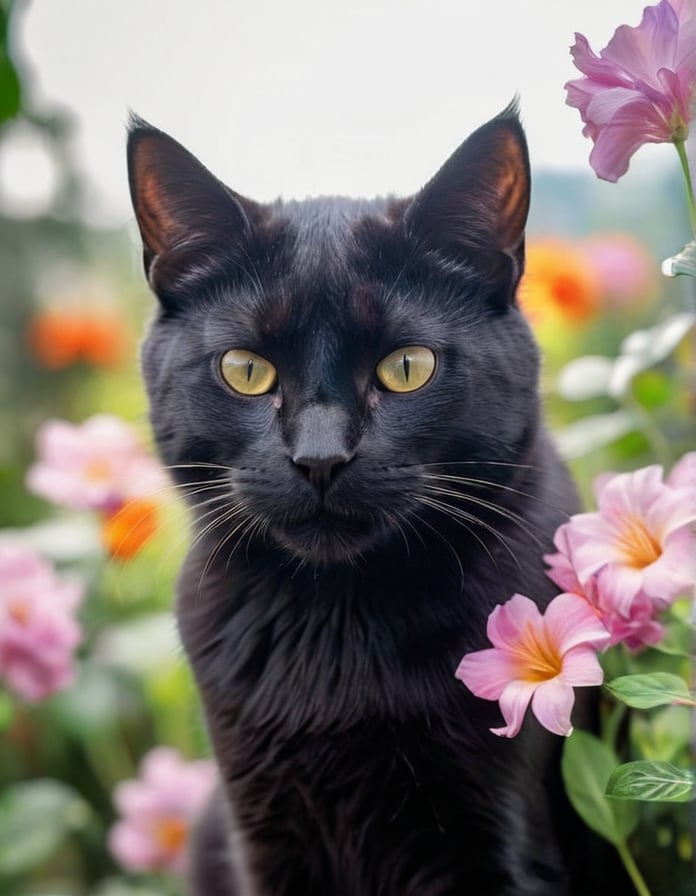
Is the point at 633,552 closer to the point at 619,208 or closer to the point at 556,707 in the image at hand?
the point at 556,707

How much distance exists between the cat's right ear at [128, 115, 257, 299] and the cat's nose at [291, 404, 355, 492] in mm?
155

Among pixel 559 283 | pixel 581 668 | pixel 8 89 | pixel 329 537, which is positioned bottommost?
pixel 581 668

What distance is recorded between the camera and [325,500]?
2.10 feet

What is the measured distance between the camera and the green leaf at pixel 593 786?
27.7 inches

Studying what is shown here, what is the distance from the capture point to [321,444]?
0.61m

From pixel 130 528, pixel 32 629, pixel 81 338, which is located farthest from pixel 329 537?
pixel 81 338

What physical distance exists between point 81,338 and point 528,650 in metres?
1.05

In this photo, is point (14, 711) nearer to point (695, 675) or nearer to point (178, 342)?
point (178, 342)

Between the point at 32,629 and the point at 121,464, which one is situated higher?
the point at 121,464

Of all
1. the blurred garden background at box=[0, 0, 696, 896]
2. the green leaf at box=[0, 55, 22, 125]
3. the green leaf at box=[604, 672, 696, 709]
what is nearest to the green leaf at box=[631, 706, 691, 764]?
the blurred garden background at box=[0, 0, 696, 896]

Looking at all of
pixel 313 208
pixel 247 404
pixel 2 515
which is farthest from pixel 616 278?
pixel 2 515

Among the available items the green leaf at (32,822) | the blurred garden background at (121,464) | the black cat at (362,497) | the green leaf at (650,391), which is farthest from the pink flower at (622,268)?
the green leaf at (32,822)

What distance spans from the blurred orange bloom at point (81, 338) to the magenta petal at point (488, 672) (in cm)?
103

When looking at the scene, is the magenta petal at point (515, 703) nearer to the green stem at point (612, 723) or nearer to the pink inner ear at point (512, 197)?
the green stem at point (612, 723)
